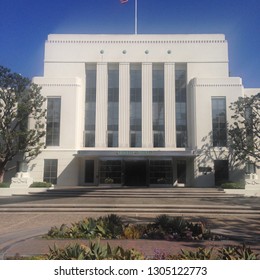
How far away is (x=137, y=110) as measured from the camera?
3066 cm

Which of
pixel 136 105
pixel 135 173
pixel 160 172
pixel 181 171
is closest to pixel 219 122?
pixel 181 171

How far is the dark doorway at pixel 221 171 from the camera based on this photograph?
28.3m

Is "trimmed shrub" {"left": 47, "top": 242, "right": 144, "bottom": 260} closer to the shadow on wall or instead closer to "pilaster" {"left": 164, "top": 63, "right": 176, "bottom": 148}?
the shadow on wall

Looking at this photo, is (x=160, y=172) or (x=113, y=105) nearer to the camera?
(x=160, y=172)

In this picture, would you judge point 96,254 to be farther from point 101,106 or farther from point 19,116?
point 101,106

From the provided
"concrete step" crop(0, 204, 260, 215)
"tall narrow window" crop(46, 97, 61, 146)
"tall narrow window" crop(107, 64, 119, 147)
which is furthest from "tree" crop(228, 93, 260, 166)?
"tall narrow window" crop(46, 97, 61, 146)

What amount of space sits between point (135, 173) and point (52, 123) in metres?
9.25

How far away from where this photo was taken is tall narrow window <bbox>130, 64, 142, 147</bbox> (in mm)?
30203

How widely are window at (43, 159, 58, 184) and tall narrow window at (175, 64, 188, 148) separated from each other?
1210 cm

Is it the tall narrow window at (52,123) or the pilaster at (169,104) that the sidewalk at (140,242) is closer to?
the tall narrow window at (52,123)

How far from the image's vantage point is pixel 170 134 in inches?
1188
